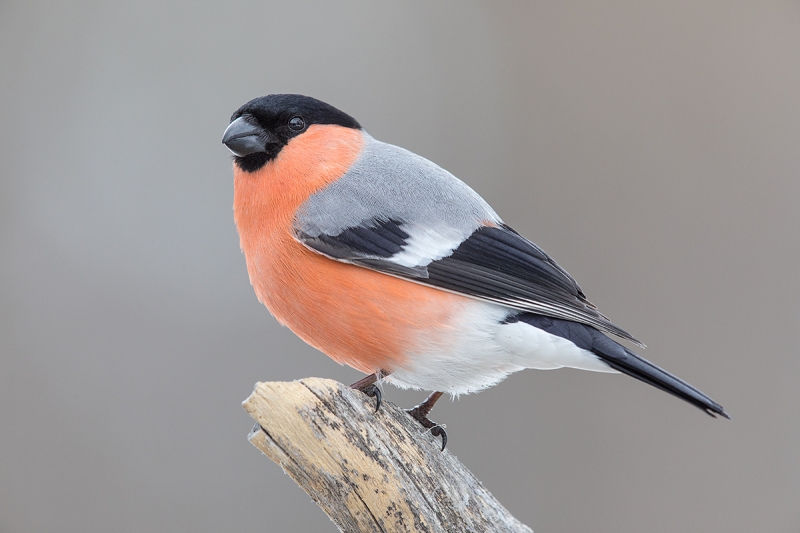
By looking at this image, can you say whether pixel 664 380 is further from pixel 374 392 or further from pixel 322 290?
pixel 322 290

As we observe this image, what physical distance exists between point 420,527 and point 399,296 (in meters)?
0.74

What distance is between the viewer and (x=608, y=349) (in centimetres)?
225

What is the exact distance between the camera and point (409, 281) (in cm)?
236

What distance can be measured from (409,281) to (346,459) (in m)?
0.65

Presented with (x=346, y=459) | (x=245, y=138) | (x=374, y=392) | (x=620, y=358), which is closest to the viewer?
(x=346, y=459)

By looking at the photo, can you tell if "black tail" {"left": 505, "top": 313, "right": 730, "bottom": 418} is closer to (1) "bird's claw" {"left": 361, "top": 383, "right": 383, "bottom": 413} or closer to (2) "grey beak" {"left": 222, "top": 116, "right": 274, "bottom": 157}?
(1) "bird's claw" {"left": 361, "top": 383, "right": 383, "bottom": 413}

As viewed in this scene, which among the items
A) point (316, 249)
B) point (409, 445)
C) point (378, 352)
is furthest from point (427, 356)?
point (316, 249)

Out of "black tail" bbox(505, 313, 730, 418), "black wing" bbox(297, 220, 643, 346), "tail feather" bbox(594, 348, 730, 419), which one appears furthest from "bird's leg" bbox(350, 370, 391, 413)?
"tail feather" bbox(594, 348, 730, 419)

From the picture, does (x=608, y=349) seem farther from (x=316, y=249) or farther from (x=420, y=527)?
(x=316, y=249)

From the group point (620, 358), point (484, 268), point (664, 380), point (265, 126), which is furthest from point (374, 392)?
point (265, 126)

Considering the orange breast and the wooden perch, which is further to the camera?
the orange breast

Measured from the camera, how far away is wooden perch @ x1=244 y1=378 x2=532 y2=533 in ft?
6.58

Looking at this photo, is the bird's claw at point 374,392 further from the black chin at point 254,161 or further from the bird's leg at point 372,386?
the black chin at point 254,161

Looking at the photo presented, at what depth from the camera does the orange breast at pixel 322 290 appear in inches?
91.2
